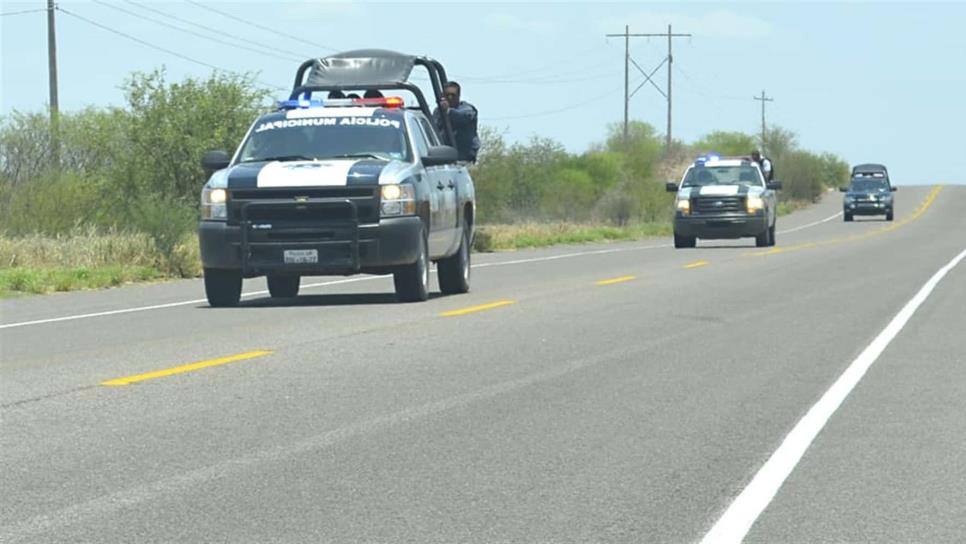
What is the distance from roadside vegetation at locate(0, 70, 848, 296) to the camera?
1037 inches

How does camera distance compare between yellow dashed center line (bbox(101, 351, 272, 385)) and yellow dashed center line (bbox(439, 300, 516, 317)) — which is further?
yellow dashed center line (bbox(439, 300, 516, 317))

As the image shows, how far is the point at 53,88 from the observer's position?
151 ft

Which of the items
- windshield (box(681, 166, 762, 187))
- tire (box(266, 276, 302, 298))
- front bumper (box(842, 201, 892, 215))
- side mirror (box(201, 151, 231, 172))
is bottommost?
front bumper (box(842, 201, 892, 215))

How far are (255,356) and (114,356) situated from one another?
102 centimetres

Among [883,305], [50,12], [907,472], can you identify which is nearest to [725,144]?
[50,12]

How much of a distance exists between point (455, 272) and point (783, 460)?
1231 cm

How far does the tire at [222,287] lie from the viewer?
61.8 ft

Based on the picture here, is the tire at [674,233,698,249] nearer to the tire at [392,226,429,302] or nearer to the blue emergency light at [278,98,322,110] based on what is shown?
the blue emergency light at [278,98,322,110]

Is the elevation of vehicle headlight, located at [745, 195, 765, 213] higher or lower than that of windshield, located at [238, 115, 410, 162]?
lower

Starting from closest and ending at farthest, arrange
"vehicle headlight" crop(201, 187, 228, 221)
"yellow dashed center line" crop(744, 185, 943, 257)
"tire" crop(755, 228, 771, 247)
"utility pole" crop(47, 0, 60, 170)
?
"vehicle headlight" crop(201, 187, 228, 221)
"yellow dashed center line" crop(744, 185, 943, 257)
"tire" crop(755, 228, 771, 247)
"utility pole" crop(47, 0, 60, 170)

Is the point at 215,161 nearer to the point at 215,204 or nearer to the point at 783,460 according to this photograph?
the point at 215,204

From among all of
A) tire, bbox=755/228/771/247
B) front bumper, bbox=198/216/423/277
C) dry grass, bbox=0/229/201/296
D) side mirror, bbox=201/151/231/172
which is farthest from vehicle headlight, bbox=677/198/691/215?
front bumper, bbox=198/216/423/277

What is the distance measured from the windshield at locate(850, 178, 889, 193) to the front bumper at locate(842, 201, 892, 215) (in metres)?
0.84

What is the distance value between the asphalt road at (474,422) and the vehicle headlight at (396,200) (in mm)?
929
